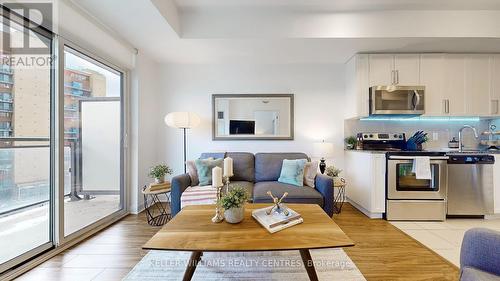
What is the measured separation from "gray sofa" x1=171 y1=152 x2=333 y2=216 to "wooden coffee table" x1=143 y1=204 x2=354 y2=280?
2.78 ft

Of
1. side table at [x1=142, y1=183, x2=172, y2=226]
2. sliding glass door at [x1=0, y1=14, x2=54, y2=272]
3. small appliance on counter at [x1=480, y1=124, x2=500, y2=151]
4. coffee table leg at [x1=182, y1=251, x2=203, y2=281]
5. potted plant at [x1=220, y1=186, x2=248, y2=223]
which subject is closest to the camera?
coffee table leg at [x1=182, y1=251, x2=203, y2=281]

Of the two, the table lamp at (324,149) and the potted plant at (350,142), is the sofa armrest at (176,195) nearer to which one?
the table lamp at (324,149)

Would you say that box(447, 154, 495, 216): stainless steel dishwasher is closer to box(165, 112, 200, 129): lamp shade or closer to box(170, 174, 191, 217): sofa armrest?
box(170, 174, 191, 217): sofa armrest

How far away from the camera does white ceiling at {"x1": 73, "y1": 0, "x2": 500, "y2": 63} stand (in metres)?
2.55

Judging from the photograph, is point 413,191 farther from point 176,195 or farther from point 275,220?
point 176,195

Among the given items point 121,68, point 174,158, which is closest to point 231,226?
point 174,158

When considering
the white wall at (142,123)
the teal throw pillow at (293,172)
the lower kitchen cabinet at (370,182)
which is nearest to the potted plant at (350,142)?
the lower kitchen cabinet at (370,182)

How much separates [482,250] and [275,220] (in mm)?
1100

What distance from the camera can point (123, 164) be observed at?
3.16 meters

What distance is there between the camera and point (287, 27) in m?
2.74

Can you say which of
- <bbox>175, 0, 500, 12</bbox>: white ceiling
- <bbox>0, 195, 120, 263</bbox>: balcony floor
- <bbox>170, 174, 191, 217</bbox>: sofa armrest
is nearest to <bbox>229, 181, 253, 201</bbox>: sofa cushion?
<bbox>170, 174, 191, 217</bbox>: sofa armrest

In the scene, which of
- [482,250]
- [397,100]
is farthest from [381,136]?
[482,250]

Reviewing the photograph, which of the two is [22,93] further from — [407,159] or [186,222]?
[407,159]

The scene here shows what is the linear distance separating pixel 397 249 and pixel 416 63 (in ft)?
8.68
